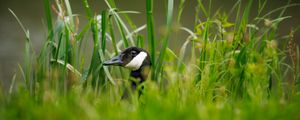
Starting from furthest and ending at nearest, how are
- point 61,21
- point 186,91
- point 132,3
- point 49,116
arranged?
point 132,3 < point 61,21 < point 186,91 < point 49,116

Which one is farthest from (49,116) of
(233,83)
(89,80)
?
(233,83)

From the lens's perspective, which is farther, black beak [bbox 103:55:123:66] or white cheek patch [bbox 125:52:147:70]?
white cheek patch [bbox 125:52:147:70]

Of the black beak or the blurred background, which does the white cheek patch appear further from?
the blurred background

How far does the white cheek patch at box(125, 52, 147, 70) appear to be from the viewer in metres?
3.64

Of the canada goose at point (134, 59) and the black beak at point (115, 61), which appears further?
the canada goose at point (134, 59)

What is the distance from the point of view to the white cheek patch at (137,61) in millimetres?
3643

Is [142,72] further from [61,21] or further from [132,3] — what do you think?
[132,3]

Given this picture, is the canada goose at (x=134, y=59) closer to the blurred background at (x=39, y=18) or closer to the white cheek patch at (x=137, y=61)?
the white cheek patch at (x=137, y=61)

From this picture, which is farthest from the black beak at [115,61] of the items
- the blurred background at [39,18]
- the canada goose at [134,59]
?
the blurred background at [39,18]

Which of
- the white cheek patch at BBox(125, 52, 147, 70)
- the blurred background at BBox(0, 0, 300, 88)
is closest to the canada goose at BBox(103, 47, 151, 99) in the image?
the white cheek patch at BBox(125, 52, 147, 70)

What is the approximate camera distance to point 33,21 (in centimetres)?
681

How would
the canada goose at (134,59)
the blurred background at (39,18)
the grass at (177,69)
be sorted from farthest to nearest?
the blurred background at (39,18) → the canada goose at (134,59) → the grass at (177,69)

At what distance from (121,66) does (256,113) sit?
165 cm

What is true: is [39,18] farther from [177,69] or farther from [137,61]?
[177,69]
